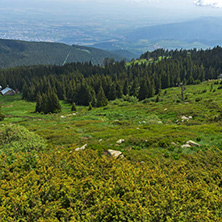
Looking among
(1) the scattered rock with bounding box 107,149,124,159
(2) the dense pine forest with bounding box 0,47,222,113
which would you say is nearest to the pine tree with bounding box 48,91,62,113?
(2) the dense pine forest with bounding box 0,47,222,113

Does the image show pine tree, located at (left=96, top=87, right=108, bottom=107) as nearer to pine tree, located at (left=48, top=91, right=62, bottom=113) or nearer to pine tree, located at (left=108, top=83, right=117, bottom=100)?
pine tree, located at (left=108, top=83, right=117, bottom=100)

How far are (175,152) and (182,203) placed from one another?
7.62m

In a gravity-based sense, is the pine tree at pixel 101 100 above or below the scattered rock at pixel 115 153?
below

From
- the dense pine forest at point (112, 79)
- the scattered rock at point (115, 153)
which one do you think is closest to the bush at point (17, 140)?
the scattered rock at point (115, 153)

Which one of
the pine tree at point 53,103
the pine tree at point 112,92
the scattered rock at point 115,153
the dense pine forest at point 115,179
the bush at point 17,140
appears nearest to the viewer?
the dense pine forest at point 115,179

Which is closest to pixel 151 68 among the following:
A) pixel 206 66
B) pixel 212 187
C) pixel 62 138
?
pixel 206 66

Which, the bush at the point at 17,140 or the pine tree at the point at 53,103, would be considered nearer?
the bush at the point at 17,140

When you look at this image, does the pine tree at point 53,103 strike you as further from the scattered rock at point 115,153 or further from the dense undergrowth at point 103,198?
the dense undergrowth at point 103,198

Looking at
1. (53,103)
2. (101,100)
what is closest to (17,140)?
(53,103)

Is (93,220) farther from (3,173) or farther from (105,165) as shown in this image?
(3,173)

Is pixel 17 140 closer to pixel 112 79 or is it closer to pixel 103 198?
pixel 103 198

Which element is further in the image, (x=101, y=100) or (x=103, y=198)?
(x=101, y=100)

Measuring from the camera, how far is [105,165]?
30.3 feet

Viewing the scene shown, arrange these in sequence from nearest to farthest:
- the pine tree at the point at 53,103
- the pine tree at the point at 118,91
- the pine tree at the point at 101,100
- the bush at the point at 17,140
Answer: the bush at the point at 17,140 < the pine tree at the point at 53,103 < the pine tree at the point at 101,100 < the pine tree at the point at 118,91
